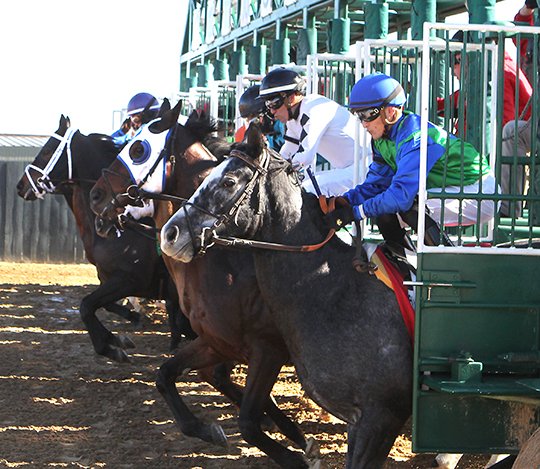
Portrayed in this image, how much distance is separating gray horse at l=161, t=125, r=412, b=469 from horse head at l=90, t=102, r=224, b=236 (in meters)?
1.35

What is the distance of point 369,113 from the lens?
4730mm

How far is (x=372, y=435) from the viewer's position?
14.2 ft

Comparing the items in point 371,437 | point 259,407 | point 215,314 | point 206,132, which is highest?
point 206,132

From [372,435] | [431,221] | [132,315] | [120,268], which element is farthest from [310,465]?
[132,315]

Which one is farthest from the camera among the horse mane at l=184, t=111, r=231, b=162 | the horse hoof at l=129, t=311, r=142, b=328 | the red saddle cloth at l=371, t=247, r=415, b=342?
the horse hoof at l=129, t=311, r=142, b=328

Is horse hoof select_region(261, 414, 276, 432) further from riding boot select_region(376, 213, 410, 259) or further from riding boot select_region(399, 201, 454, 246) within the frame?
riding boot select_region(399, 201, 454, 246)

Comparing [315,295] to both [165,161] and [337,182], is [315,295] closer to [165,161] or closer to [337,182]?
[165,161]

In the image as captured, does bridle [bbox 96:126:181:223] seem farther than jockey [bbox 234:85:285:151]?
No

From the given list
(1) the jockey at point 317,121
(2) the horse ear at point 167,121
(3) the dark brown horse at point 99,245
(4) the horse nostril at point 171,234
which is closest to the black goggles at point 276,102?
(1) the jockey at point 317,121

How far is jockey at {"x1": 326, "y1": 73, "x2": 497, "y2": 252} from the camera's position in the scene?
453 centimetres

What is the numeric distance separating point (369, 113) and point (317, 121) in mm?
1565

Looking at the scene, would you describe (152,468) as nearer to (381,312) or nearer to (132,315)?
(381,312)

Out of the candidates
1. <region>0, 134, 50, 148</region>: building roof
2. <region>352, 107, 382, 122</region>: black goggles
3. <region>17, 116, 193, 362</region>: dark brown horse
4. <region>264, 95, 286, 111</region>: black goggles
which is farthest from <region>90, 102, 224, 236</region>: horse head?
<region>0, 134, 50, 148</region>: building roof

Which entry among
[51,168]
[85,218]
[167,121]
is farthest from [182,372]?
[51,168]
